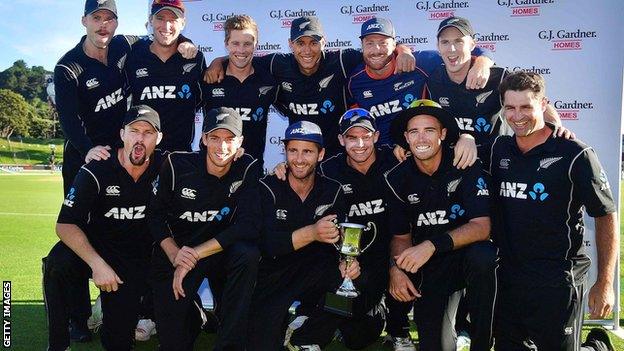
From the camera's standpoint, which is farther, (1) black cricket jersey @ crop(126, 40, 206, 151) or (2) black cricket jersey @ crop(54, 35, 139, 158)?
(1) black cricket jersey @ crop(126, 40, 206, 151)

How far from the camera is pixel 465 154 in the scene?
3.88 m

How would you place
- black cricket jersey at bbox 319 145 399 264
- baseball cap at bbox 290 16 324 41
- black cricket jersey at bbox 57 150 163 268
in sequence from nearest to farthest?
black cricket jersey at bbox 57 150 163 268 < black cricket jersey at bbox 319 145 399 264 < baseball cap at bbox 290 16 324 41

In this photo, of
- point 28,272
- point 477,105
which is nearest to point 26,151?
point 28,272

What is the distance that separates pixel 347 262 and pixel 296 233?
456 mm

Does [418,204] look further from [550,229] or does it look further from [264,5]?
[264,5]

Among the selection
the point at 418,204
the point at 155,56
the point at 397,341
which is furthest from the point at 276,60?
the point at 397,341

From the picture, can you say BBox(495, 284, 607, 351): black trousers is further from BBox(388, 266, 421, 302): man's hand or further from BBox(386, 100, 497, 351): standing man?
A: BBox(388, 266, 421, 302): man's hand

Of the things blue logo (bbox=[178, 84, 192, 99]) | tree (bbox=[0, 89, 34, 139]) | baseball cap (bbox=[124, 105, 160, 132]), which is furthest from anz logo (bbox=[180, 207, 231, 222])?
tree (bbox=[0, 89, 34, 139])

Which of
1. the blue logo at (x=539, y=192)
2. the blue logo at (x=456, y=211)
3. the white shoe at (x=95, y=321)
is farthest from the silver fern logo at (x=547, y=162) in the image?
the white shoe at (x=95, y=321)

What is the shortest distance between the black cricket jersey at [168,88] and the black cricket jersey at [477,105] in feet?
7.87

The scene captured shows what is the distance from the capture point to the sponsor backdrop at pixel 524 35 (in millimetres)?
5539

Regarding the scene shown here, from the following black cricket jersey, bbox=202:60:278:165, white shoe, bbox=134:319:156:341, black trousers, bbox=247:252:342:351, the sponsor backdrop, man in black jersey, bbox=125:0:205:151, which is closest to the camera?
black trousers, bbox=247:252:342:351

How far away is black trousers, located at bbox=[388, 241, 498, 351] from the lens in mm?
3619

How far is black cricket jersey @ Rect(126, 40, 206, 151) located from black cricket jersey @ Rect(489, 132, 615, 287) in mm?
2996
